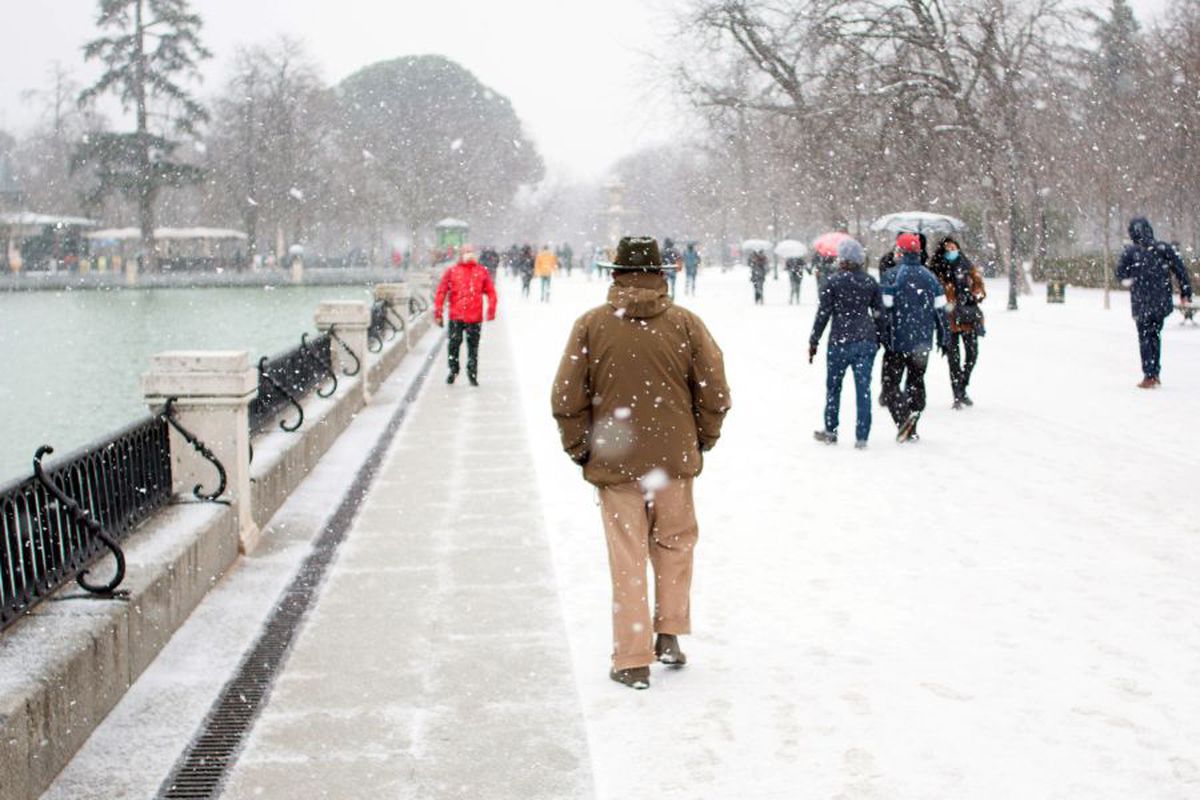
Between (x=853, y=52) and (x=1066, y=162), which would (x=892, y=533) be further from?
(x=1066, y=162)

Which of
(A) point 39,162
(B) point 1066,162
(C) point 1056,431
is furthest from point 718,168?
(C) point 1056,431

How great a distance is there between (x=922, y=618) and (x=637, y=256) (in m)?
2.17

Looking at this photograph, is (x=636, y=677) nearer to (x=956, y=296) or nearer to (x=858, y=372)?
(x=858, y=372)

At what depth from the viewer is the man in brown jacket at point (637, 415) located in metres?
4.91

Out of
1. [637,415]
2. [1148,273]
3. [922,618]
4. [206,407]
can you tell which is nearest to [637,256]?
[637,415]

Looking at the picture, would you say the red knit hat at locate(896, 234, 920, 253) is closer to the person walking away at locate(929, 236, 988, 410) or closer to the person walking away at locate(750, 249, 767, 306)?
the person walking away at locate(929, 236, 988, 410)

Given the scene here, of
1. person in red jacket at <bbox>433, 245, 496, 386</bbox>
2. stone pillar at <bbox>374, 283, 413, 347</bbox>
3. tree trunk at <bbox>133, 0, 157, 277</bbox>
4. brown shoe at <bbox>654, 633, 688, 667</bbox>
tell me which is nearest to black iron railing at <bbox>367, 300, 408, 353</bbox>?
stone pillar at <bbox>374, 283, 413, 347</bbox>

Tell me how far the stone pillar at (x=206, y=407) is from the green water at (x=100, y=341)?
4211 millimetres

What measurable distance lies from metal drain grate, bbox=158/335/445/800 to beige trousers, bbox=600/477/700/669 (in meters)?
1.37

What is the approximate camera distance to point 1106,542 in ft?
23.7

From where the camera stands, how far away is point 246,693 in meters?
4.99

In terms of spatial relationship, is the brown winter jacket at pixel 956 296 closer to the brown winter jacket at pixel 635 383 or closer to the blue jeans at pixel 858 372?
the blue jeans at pixel 858 372

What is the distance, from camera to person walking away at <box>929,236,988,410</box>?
41.4 feet

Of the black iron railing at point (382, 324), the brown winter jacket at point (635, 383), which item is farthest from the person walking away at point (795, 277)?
the brown winter jacket at point (635, 383)
